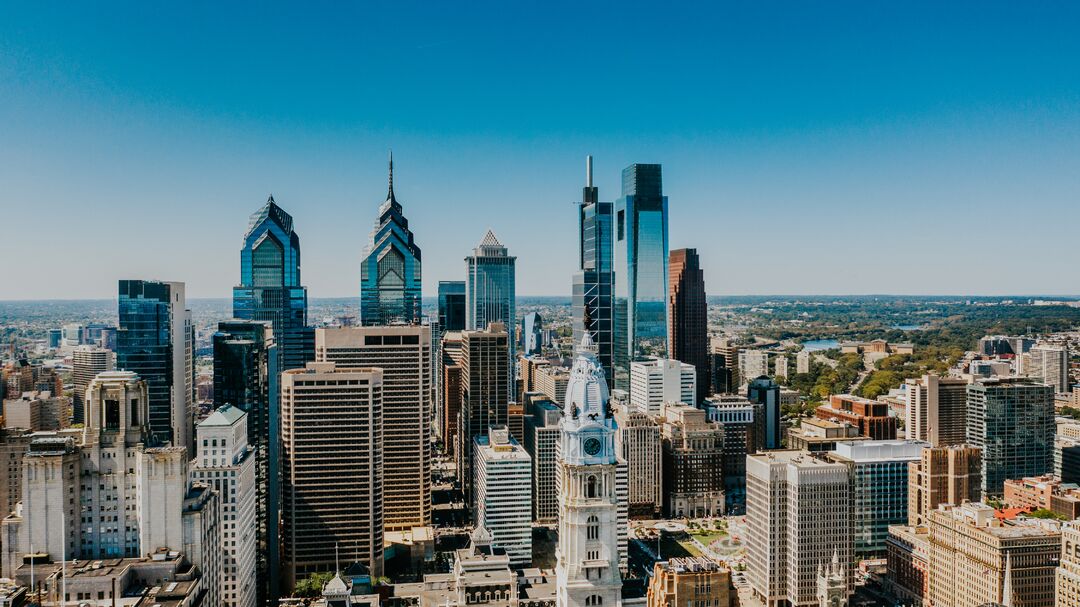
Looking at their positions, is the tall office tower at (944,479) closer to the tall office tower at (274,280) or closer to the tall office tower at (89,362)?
the tall office tower at (89,362)

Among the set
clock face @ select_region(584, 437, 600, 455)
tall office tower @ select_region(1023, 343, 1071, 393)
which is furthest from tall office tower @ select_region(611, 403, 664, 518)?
tall office tower @ select_region(1023, 343, 1071, 393)

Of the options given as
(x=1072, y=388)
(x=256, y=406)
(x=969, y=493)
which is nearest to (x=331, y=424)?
(x=256, y=406)

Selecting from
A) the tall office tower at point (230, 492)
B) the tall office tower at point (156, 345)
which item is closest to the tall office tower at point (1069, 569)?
the tall office tower at point (230, 492)

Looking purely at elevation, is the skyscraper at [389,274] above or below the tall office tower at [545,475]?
above

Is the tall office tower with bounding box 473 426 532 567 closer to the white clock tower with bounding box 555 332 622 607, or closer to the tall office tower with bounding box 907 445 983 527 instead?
the tall office tower with bounding box 907 445 983 527

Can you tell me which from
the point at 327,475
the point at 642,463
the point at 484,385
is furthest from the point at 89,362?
the point at 642,463

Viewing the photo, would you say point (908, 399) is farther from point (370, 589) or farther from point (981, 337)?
point (981, 337)

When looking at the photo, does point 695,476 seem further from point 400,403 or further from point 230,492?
point 230,492
